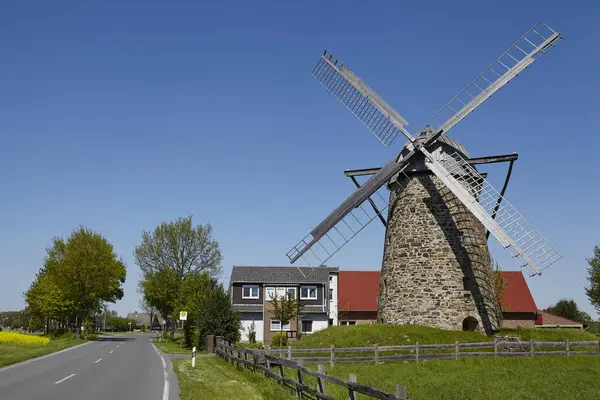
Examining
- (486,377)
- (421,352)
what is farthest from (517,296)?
(486,377)

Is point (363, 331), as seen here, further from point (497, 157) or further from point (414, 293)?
point (497, 157)

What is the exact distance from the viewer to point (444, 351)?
2788 centimetres

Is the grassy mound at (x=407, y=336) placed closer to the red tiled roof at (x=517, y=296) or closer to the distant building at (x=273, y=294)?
the distant building at (x=273, y=294)

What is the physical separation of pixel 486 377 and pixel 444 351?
6670 millimetres

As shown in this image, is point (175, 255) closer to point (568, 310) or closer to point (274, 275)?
point (274, 275)

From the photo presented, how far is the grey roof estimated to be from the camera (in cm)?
6406

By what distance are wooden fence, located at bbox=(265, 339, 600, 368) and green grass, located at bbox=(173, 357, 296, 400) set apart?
141 inches

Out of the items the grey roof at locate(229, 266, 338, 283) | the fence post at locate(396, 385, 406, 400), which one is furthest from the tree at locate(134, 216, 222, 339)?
the fence post at locate(396, 385, 406, 400)

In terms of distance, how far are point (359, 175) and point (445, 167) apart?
16.9 feet

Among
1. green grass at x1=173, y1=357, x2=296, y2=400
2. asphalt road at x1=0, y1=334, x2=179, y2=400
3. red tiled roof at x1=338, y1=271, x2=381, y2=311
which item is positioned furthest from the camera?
red tiled roof at x1=338, y1=271, x2=381, y2=311

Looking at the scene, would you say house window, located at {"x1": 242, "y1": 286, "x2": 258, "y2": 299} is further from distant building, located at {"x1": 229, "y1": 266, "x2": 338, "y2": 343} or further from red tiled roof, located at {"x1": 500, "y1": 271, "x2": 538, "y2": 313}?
red tiled roof, located at {"x1": 500, "y1": 271, "x2": 538, "y2": 313}

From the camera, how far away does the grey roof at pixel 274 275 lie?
64062mm

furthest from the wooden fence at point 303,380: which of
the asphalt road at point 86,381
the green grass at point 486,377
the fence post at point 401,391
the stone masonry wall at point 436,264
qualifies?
the stone masonry wall at point 436,264

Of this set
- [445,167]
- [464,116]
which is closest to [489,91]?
[464,116]
